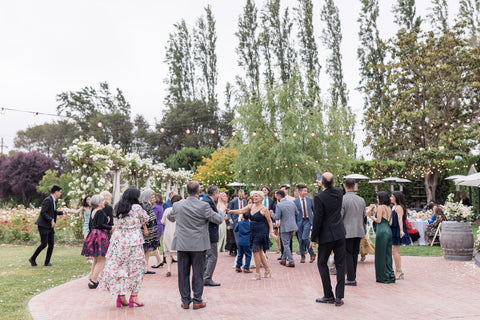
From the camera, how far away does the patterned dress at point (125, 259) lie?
549cm

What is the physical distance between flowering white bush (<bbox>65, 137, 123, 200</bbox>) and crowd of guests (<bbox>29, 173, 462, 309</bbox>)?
4804 millimetres

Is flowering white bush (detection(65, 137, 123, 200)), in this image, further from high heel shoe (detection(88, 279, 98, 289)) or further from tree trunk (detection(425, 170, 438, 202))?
tree trunk (detection(425, 170, 438, 202))

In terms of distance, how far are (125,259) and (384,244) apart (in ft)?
14.9

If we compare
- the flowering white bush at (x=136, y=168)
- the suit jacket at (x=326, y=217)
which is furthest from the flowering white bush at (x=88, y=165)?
the suit jacket at (x=326, y=217)

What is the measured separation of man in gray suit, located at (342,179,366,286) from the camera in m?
6.95

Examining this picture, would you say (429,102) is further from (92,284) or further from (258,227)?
(92,284)

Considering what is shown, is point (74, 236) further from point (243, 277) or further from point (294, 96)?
point (294, 96)

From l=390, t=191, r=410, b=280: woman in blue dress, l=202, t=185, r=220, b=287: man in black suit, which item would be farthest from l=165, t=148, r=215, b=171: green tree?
l=390, t=191, r=410, b=280: woman in blue dress

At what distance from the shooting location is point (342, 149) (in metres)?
20.6

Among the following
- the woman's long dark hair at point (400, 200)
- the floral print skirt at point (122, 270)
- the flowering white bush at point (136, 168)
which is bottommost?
the floral print skirt at point (122, 270)

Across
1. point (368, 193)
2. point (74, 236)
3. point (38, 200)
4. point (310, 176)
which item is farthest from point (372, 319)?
point (38, 200)

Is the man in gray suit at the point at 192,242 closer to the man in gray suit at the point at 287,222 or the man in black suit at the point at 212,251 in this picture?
the man in black suit at the point at 212,251

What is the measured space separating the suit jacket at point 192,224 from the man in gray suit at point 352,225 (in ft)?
8.40

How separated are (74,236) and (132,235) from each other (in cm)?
1014
